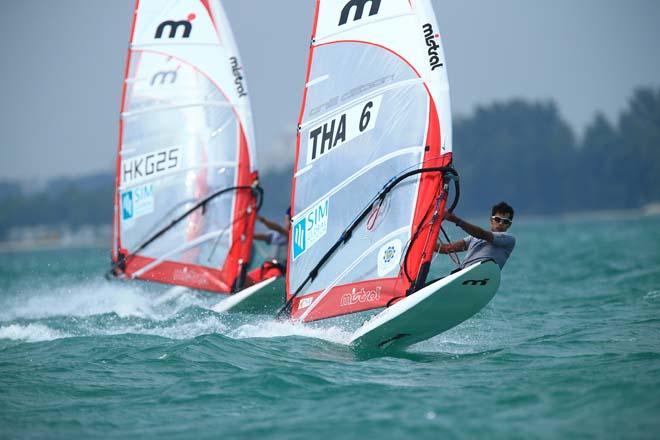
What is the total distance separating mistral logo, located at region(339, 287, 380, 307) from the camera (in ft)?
28.5

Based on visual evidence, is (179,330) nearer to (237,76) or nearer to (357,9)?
(357,9)

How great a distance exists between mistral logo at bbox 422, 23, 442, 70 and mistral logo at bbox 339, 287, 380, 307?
6.86 ft

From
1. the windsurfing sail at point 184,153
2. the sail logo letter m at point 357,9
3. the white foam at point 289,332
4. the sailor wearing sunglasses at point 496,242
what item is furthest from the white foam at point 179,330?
the sail logo letter m at point 357,9

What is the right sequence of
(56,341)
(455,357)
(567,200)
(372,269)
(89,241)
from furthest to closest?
(89,241) < (567,200) < (56,341) < (372,269) < (455,357)

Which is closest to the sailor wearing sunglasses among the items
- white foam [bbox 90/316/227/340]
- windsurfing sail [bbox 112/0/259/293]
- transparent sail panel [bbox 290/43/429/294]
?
transparent sail panel [bbox 290/43/429/294]

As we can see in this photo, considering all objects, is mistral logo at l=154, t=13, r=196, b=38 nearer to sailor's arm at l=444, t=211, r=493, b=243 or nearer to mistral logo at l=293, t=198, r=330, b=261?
mistral logo at l=293, t=198, r=330, b=261

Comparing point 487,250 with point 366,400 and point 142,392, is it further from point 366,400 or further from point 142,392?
point 142,392

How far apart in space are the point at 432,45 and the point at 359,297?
7.80 feet

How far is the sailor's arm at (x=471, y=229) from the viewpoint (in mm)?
7863

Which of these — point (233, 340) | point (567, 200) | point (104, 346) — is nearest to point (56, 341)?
point (104, 346)

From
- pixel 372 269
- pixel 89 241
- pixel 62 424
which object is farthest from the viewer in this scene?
pixel 89 241

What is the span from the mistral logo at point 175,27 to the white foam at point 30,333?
15.4 ft

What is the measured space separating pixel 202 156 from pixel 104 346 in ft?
15.1

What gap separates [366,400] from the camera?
6.55 meters
